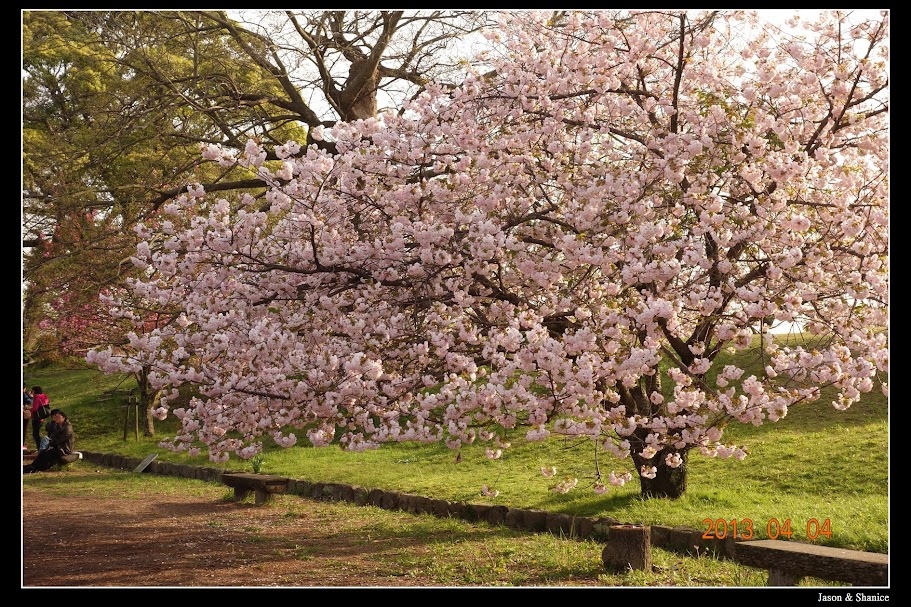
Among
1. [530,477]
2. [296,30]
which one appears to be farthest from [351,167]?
[296,30]

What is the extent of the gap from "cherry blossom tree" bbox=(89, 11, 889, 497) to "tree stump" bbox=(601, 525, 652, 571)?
582 mm

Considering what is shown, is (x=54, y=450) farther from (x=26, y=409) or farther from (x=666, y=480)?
(x=666, y=480)

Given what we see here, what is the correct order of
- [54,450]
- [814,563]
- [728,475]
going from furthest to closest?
1. [54,450]
2. [728,475]
3. [814,563]

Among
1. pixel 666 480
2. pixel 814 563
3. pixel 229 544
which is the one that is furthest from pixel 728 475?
pixel 229 544

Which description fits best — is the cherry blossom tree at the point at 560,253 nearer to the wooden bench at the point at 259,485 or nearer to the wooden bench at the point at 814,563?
the wooden bench at the point at 814,563

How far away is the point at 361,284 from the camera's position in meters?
7.29

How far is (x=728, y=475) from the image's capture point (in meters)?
10.0

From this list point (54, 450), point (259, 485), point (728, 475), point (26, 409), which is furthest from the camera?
point (26, 409)

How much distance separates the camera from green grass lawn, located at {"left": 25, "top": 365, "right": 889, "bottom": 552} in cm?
779

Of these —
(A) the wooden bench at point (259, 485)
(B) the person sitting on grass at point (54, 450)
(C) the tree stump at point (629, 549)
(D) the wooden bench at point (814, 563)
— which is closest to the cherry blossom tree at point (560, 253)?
(C) the tree stump at point (629, 549)

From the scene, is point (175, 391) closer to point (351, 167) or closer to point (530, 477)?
point (351, 167)

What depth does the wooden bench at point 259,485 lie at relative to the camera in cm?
1112

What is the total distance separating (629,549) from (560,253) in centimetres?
250

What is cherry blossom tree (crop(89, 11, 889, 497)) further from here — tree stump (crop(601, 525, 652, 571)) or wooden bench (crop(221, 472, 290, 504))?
wooden bench (crop(221, 472, 290, 504))
